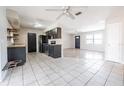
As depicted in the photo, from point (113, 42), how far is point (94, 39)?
5.98 meters

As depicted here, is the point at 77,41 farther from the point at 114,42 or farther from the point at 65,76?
the point at 65,76

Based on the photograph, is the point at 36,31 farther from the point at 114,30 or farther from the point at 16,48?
the point at 114,30

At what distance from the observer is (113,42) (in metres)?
4.77

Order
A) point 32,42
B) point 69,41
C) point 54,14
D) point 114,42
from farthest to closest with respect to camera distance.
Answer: point 69,41
point 32,42
point 114,42
point 54,14

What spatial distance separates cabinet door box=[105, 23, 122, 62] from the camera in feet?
14.8

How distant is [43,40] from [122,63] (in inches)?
256

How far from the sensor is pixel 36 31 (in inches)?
354

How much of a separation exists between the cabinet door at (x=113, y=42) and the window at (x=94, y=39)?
5154 millimetres

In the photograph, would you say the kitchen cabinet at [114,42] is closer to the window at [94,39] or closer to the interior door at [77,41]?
the window at [94,39]

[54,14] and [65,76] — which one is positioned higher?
[54,14]


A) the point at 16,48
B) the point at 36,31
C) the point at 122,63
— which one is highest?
the point at 36,31

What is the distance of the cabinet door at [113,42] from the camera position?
4496 mm

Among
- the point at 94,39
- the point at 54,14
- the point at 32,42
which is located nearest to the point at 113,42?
the point at 54,14
